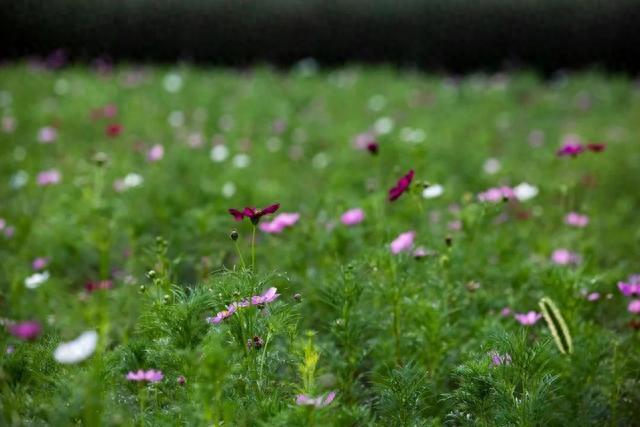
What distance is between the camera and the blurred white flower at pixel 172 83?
18.7 feet

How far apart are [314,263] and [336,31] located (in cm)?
552

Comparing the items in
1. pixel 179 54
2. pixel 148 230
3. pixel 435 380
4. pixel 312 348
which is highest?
pixel 312 348

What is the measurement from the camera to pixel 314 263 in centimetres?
269

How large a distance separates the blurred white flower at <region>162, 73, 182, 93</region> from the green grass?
0.09 metres

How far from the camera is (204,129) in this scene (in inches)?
185

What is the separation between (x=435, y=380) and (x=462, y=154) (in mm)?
2462

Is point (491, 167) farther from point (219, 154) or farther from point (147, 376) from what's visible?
point (147, 376)

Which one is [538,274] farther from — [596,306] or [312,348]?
[312,348]

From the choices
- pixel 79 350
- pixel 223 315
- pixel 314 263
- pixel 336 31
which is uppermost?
pixel 79 350

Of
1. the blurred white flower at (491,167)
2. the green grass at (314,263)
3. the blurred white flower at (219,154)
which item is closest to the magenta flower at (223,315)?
the green grass at (314,263)

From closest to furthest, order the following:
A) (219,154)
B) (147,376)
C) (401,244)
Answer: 1. (147,376)
2. (401,244)
3. (219,154)

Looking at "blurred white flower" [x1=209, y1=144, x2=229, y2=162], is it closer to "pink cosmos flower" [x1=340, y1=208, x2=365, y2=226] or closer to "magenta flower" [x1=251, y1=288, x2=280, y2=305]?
"pink cosmos flower" [x1=340, y1=208, x2=365, y2=226]

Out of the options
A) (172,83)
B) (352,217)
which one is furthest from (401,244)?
(172,83)

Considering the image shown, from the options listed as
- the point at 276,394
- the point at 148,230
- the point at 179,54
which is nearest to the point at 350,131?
the point at 148,230
